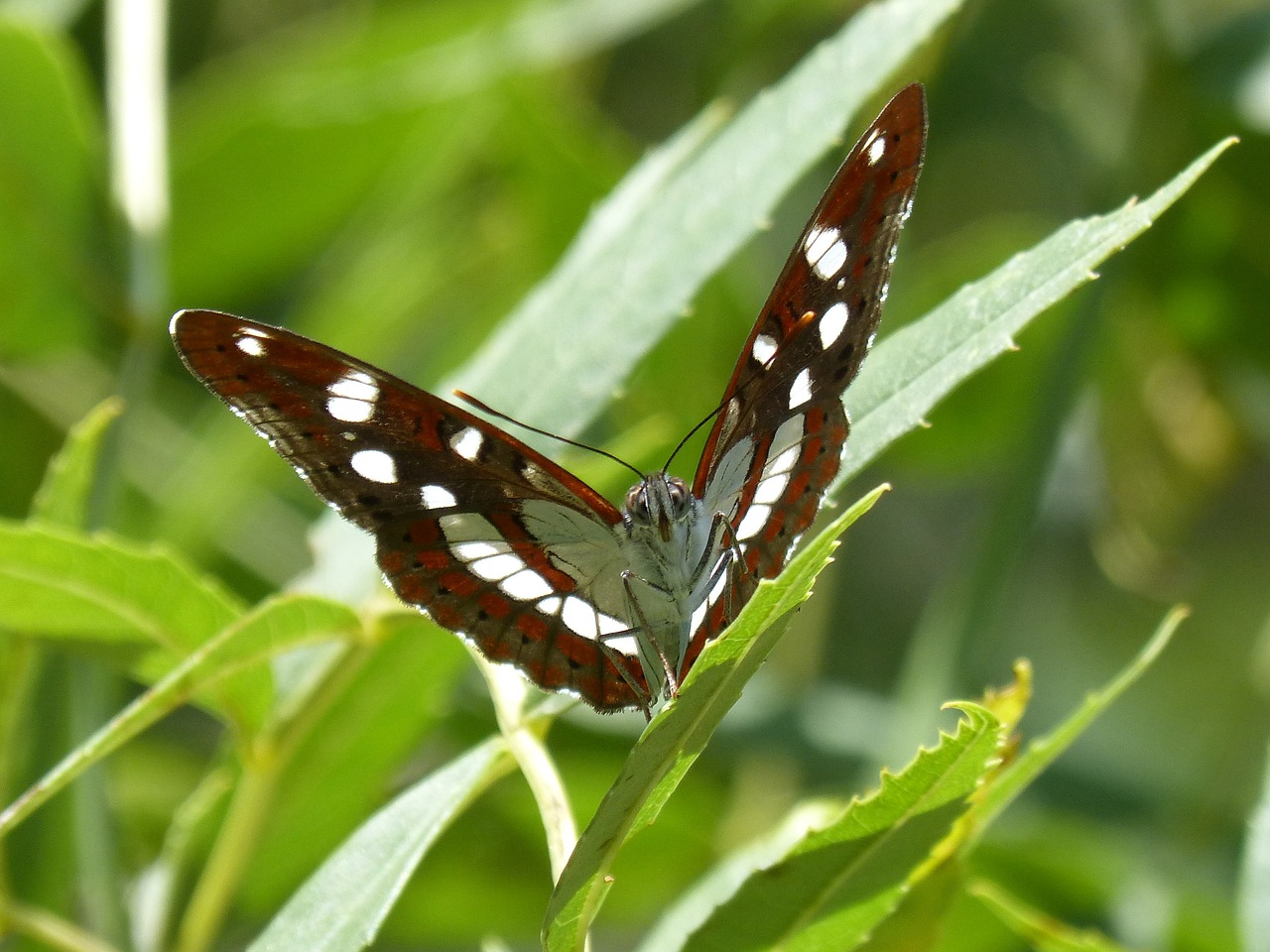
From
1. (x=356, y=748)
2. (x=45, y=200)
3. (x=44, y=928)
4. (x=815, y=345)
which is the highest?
(x=45, y=200)

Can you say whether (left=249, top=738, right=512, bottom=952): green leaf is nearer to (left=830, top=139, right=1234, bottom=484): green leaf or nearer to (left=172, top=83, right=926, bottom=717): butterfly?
(left=172, top=83, right=926, bottom=717): butterfly

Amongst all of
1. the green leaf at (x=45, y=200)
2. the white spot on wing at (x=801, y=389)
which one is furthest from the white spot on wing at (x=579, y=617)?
the green leaf at (x=45, y=200)

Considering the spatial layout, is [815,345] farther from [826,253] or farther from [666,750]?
[666,750]

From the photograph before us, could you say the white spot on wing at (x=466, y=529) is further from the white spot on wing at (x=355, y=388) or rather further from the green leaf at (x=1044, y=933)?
the green leaf at (x=1044, y=933)

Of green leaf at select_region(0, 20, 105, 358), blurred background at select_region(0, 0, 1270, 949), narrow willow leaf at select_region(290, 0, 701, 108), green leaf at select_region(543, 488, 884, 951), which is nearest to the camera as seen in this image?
green leaf at select_region(543, 488, 884, 951)

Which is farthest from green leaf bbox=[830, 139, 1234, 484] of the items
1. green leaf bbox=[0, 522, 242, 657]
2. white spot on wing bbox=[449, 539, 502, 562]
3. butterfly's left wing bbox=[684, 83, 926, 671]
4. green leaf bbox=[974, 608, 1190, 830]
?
green leaf bbox=[0, 522, 242, 657]

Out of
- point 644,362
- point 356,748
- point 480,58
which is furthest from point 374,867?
point 480,58

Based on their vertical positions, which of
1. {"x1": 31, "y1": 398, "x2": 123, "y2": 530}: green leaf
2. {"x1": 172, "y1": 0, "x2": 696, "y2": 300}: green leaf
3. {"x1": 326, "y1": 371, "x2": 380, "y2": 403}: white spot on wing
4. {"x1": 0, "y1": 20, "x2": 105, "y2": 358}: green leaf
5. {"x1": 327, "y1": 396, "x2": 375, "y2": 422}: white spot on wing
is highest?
{"x1": 172, "y1": 0, "x2": 696, "y2": 300}: green leaf
